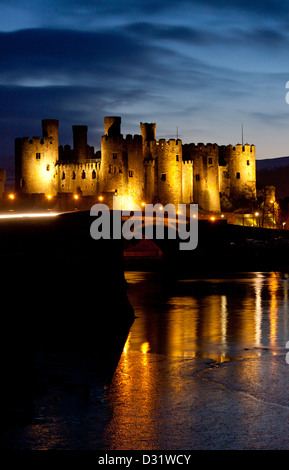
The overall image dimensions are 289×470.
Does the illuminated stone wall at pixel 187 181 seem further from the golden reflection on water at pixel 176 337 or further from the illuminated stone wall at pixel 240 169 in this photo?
the golden reflection on water at pixel 176 337

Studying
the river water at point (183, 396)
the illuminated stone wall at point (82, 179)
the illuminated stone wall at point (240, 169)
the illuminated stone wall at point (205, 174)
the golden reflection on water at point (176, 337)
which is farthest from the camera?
the illuminated stone wall at point (240, 169)

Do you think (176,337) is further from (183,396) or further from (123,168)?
(123,168)

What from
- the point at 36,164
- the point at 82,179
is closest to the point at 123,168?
the point at 82,179

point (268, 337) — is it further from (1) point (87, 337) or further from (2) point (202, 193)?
(2) point (202, 193)

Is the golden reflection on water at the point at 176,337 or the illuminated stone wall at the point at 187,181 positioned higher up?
the illuminated stone wall at the point at 187,181

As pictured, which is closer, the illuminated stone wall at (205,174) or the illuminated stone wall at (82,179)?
the illuminated stone wall at (82,179)

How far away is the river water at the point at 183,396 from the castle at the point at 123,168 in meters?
42.3

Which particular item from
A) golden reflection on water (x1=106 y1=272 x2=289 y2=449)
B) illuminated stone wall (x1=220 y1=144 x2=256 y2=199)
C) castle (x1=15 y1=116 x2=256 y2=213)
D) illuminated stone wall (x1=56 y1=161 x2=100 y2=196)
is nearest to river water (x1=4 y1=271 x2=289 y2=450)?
golden reflection on water (x1=106 y1=272 x2=289 y2=449)

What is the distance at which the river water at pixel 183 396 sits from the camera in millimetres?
10430

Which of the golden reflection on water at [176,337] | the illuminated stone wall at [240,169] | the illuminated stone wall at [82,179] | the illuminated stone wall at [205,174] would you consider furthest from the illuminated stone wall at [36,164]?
the golden reflection on water at [176,337]

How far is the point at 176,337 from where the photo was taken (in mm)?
18578

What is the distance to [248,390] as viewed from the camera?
1298cm

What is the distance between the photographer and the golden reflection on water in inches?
459

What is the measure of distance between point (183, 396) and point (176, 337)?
6.01m
